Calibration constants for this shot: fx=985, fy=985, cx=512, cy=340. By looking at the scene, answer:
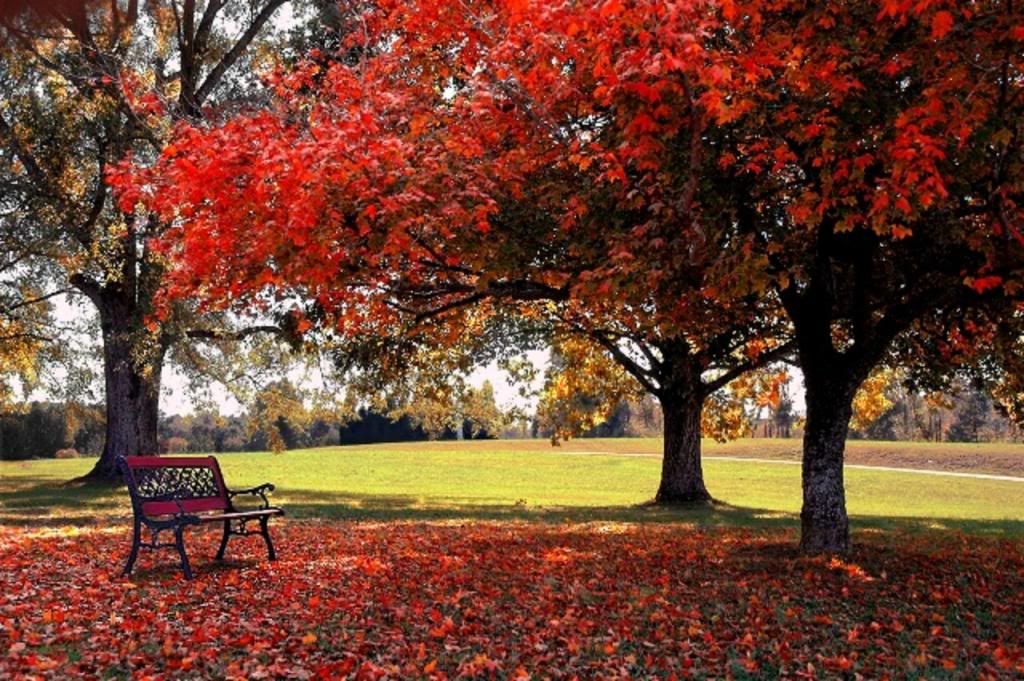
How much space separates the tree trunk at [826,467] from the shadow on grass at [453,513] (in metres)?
5.75

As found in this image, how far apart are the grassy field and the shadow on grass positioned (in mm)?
39

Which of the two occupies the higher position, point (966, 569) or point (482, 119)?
point (482, 119)

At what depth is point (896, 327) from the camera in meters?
11.4

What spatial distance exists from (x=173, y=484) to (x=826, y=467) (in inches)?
297

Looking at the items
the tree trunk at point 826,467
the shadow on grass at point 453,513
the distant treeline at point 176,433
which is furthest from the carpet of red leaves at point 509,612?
the distant treeline at point 176,433

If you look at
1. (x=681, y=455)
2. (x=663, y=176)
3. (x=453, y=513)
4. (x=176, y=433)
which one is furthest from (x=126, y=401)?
(x=176, y=433)

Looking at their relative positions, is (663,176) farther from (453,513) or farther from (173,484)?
(453,513)

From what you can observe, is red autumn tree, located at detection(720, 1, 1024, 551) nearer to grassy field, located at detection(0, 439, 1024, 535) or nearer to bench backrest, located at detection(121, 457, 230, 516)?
bench backrest, located at detection(121, 457, 230, 516)

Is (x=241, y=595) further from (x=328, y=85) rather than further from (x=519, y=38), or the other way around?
(x=328, y=85)

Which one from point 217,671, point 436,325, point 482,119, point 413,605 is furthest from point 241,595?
point 436,325

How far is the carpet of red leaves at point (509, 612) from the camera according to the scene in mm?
6977

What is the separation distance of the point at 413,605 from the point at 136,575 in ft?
11.0

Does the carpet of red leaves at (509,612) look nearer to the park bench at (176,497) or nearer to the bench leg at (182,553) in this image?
the bench leg at (182,553)

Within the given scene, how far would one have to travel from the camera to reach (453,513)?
821 inches
